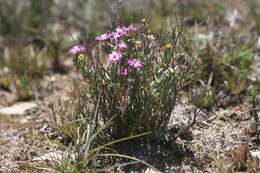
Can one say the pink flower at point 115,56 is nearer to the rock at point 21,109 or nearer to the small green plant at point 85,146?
the small green plant at point 85,146

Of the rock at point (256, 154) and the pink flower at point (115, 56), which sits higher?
the pink flower at point (115, 56)

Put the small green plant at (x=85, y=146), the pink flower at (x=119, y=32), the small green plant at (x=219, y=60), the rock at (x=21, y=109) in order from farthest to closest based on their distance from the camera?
the rock at (x=21, y=109), the small green plant at (x=219, y=60), the pink flower at (x=119, y=32), the small green plant at (x=85, y=146)

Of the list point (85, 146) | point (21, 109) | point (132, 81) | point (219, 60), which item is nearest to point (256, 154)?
point (132, 81)

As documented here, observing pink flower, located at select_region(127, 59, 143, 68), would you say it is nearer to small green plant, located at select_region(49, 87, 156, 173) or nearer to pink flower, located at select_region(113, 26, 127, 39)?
pink flower, located at select_region(113, 26, 127, 39)

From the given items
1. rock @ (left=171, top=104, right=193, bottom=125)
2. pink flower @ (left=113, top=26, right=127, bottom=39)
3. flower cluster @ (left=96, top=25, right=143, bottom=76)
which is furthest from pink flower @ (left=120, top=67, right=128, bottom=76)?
rock @ (left=171, top=104, right=193, bottom=125)

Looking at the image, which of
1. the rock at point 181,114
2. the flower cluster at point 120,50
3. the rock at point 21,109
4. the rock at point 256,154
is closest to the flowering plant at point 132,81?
the flower cluster at point 120,50

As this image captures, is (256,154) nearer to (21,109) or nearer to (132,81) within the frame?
(132,81)
